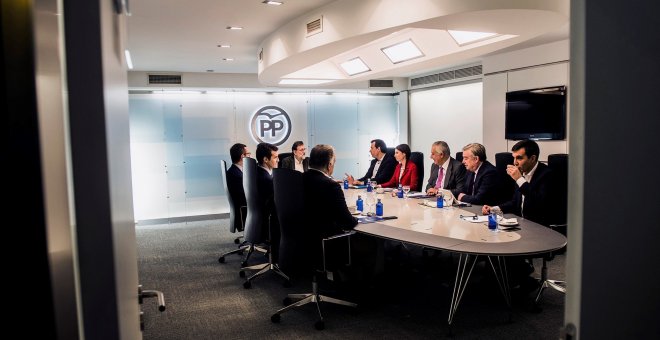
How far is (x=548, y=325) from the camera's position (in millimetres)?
3748

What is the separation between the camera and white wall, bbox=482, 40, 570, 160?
6.32 meters

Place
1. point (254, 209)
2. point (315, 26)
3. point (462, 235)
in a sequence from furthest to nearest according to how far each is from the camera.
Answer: point (254, 209) < point (315, 26) < point (462, 235)

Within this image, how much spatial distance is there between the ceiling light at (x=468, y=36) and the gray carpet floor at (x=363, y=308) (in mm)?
2240

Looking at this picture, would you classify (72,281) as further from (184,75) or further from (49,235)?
(184,75)

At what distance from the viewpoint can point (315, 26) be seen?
4.67 m

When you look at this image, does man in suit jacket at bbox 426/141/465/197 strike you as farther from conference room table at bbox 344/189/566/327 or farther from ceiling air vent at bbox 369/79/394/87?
ceiling air vent at bbox 369/79/394/87

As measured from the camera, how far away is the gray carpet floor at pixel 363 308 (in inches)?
147

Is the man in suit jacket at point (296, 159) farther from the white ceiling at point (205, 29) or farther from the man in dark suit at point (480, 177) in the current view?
the man in dark suit at point (480, 177)

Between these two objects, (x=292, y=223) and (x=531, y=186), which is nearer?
(x=292, y=223)

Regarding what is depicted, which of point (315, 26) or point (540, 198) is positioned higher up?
point (315, 26)

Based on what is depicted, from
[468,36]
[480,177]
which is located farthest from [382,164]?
[468,36]

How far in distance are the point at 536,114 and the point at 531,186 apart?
100 inches

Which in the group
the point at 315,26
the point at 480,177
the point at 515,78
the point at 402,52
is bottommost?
the point at 480,177

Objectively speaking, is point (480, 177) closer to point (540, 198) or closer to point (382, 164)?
point (540, 198)
